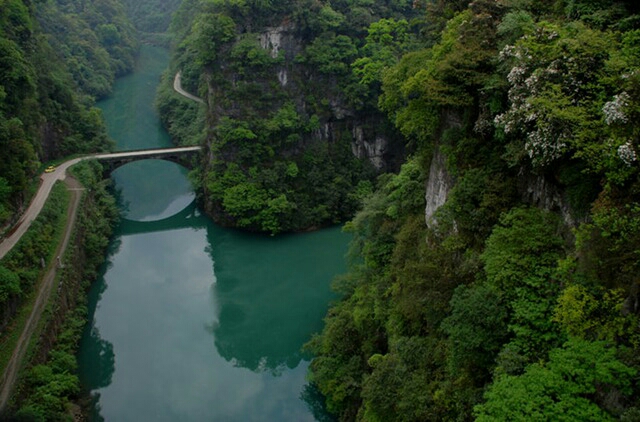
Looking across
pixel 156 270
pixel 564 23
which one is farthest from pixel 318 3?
pixel 564 23

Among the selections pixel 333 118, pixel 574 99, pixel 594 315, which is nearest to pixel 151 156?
pixel 333 118

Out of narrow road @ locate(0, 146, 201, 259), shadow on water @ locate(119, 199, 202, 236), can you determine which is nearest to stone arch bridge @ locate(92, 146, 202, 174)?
narrow road @ locate(0, 146, 201, 259)

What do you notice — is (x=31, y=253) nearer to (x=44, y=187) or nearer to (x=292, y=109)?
(x=44, y=187)

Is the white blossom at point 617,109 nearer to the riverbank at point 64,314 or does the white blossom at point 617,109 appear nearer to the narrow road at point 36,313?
the riverbank at point 64,314

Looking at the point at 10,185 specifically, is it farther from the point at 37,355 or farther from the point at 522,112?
the point at 522,112

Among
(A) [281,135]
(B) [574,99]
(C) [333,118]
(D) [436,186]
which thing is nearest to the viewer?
(B) [574,99]
